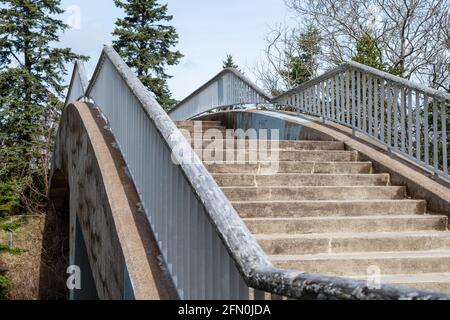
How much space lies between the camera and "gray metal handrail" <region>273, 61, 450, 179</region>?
218 inches

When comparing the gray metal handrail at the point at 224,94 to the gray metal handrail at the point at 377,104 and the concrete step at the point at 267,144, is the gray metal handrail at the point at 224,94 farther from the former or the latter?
the concrete step at the point at 267,144

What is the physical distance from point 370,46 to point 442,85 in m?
4.46

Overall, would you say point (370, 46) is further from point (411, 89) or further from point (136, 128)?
point (136, 128)

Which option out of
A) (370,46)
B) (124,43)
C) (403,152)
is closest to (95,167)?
(403,152)

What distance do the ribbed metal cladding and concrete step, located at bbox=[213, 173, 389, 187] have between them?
1.21 meters

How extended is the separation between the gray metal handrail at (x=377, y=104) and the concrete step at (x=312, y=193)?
0.53m

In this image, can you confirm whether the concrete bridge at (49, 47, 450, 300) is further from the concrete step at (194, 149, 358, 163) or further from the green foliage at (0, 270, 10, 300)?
the green foliage at (0, 270, 10, 300)

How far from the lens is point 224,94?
454 inches

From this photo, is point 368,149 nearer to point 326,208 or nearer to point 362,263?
point 326,208

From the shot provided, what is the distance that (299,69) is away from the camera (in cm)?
2173

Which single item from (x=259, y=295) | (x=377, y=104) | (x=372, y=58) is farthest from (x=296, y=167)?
(x=372, y=58)

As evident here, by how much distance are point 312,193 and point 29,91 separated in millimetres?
26069

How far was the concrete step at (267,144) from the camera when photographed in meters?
6.77

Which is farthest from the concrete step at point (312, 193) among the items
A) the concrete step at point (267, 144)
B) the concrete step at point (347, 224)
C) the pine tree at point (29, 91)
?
the pine tree at point (29, 91)
